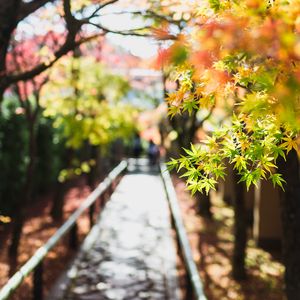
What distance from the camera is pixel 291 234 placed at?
535 centimetres

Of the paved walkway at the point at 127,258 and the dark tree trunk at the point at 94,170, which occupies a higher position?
the dark tree trunk at the point at 94,170

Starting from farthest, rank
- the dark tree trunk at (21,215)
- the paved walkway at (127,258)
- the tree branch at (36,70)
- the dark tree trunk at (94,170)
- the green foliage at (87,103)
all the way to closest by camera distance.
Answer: the dark tree trunk at (94,170)
the green foliage at (87,103)
the dark tree trunk at (21,215)
the paved walkway at (127,258)
the tree branch at (36,70)

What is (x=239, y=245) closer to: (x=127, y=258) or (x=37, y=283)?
(x=127, y=258)

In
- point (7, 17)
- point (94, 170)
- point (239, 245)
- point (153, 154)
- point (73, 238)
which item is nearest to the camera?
point (7, 17)

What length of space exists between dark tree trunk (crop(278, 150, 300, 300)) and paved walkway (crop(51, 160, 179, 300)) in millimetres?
2203

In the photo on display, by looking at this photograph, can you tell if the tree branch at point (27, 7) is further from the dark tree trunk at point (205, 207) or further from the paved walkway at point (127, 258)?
the dark tree trunk at point (205, 207)

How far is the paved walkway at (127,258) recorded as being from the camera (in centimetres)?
745

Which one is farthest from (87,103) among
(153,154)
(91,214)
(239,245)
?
(153,154)

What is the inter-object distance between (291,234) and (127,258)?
14.4 ft

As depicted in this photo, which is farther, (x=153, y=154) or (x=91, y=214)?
(x=153, y=154)

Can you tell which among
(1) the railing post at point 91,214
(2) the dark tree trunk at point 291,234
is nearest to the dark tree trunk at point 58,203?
(1) the railing post at point 91,214

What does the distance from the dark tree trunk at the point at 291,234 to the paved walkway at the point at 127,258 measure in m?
2.20

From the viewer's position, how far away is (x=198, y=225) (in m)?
12.5

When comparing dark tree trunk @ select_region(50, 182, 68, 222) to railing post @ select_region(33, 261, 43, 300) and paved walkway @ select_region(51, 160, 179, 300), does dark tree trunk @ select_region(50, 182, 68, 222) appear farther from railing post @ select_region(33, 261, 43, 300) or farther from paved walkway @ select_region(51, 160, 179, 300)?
railing post @ select_region(33, 261, 43, 300)
